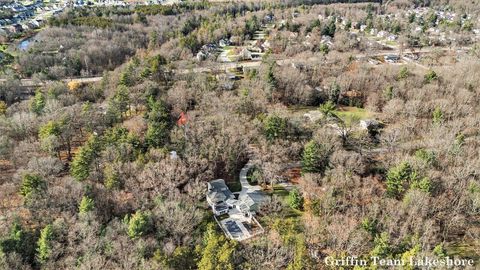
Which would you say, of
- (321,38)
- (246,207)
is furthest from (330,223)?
(321,38)

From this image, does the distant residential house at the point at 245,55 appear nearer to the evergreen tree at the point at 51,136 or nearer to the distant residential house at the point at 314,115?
the distant residential house at the point at 314,115

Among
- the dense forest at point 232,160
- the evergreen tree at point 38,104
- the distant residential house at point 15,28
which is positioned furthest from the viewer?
the distant residential house at point 15,28

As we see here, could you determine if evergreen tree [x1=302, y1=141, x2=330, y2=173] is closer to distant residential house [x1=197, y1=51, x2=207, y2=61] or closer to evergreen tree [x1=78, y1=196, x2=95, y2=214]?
evergreen tree [x1=78, y1=196, x2=95, y2=214]

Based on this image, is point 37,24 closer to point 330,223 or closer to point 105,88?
point 105,88

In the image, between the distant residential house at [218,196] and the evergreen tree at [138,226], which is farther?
the distant residential house at [218,196]

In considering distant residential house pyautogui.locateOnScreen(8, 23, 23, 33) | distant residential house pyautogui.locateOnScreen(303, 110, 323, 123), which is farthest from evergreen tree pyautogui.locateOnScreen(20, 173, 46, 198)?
distant residential house pyautogui.locateOnScreen(8, 23, 23, 33)

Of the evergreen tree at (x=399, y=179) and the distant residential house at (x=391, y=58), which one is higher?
the distant residential house at (x=391, y=58)

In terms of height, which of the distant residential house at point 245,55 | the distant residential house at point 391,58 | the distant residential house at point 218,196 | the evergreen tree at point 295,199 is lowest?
the distant residential house at point 218,196

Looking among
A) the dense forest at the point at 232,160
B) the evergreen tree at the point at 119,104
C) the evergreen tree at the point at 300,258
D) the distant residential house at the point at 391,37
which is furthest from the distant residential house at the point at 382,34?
the evergreen tree at the point at 300,258
